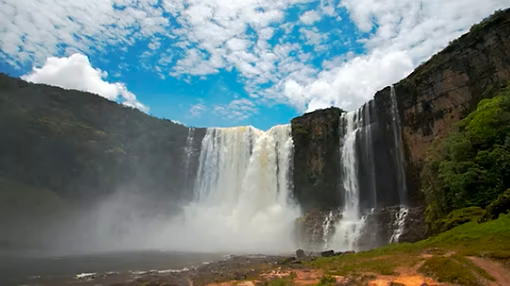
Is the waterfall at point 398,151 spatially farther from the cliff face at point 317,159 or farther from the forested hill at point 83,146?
the forested hill at point 83,146

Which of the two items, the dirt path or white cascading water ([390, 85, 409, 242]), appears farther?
white cascading water ([390, 85, 409, 242])

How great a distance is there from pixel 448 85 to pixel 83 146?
4347cm

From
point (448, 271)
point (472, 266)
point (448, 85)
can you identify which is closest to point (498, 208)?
point (472, 266)

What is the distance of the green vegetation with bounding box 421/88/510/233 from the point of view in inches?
653

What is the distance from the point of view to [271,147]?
46.5 meters

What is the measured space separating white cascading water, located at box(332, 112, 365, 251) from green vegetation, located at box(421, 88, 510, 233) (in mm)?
10516

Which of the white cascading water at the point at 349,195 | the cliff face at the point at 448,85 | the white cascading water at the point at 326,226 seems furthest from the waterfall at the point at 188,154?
the cliff face at the point at 448,85

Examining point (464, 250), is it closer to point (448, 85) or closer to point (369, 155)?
point (448, 85)

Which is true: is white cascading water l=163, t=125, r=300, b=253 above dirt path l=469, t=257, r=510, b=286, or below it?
above

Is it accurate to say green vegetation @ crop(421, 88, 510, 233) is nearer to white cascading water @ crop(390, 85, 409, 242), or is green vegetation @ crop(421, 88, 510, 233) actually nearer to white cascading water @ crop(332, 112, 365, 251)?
white cascading water @ crop(390, 85, 409, 242)

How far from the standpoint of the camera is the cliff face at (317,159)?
1582 inches

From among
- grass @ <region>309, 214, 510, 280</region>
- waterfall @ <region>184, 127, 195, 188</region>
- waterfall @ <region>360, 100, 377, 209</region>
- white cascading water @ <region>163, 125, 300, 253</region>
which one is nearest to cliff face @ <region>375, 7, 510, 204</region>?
waterfall @ <region>360, 100, 377, 209</region>

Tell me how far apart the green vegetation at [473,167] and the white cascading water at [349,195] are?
10516 mm

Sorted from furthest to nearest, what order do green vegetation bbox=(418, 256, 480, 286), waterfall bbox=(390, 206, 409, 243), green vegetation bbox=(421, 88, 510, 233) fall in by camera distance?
waterfall bbox=(390, 206, 409, 243), green vegetation bbox=(421, 88, 510, 233), green vegetation bbox=(418, 256, 480, 286)
